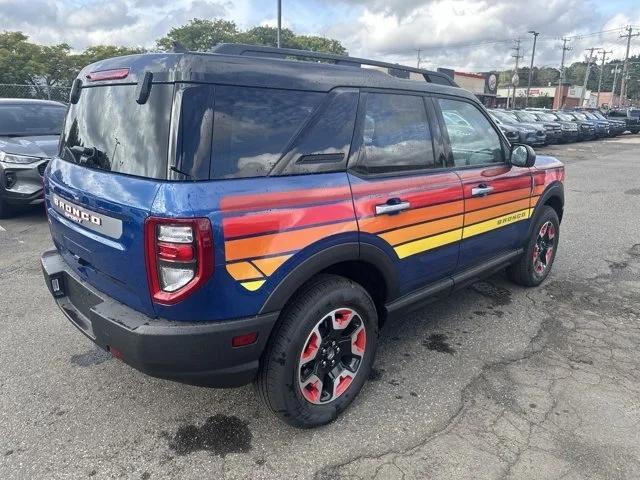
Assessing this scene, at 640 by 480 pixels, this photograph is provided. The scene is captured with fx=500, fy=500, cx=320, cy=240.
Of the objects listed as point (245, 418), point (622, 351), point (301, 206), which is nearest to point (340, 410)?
point (245, 418)

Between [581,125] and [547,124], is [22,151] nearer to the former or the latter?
[547,124]

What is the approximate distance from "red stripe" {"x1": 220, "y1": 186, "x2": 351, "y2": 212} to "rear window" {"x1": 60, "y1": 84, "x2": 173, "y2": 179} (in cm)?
32

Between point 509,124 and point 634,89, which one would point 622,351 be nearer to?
point 509,124

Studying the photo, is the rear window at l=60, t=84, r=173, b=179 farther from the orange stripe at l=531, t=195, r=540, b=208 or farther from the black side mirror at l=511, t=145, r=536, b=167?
the orange stripe at l=531, t=195, r=540, b=208

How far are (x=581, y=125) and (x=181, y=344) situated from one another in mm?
27407

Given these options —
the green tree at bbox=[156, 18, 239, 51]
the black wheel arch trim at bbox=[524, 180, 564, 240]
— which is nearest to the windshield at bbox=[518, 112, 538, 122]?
the black wheel arch trim at bbox=[524, 180, 564, 240]

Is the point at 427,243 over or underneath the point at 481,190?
underneath

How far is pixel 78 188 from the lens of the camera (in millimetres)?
2533

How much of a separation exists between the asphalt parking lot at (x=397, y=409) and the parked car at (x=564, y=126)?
21521 millimetres

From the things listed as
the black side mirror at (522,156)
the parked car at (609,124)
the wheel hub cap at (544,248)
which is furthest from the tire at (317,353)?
the parked car at (609,124)

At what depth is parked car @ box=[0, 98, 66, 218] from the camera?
671 centimetres

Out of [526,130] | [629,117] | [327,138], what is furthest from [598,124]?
[327,138]

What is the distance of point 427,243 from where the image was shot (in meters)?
3.10

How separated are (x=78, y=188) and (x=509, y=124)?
1990 centimetres
